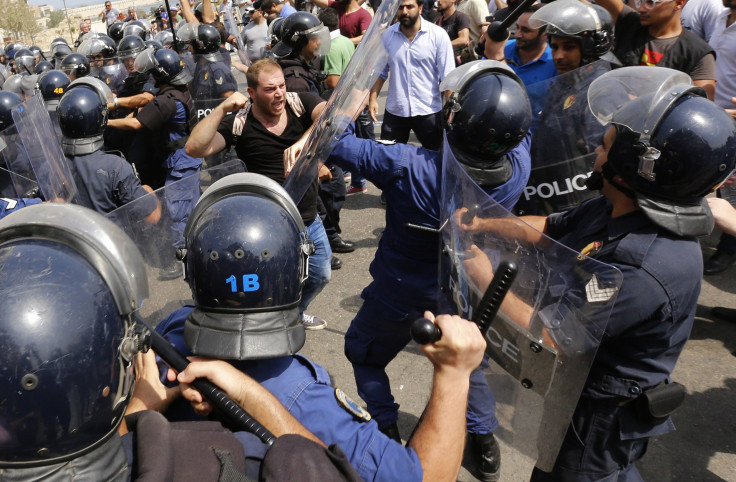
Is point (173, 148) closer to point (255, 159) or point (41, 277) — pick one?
point (255, 159)

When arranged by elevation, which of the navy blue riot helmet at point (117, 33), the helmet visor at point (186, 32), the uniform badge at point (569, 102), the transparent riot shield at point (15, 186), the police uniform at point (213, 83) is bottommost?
the navy blue riot helmet at point (117, 33)

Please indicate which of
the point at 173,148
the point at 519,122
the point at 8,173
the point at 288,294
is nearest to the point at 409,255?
the point at 519,122

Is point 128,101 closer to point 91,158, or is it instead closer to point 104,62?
point 91,158

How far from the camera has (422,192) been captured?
2730mm

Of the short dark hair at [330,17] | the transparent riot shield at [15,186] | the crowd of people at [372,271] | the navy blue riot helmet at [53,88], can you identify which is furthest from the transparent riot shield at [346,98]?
the short dark hair at [330,17]

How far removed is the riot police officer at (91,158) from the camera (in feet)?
13.1

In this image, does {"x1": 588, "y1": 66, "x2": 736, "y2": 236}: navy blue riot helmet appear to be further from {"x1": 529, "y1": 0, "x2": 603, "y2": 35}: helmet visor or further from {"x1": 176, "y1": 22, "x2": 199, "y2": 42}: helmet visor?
{"x1": 176, "y1": 22, "x2": 199, "y2": 42}: helmet visor

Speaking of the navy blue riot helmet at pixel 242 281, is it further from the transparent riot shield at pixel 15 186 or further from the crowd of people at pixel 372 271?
the transparent riot shield at pixel 15 186

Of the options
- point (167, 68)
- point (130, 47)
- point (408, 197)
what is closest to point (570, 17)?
point (408, 197)

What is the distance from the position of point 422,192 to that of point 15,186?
2.83 metres

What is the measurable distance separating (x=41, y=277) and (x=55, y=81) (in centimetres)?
595

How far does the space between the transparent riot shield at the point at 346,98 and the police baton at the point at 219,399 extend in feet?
4.49

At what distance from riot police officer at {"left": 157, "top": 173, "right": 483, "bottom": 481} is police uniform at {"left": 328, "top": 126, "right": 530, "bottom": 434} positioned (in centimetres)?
88

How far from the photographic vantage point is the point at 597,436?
210 centimetres
